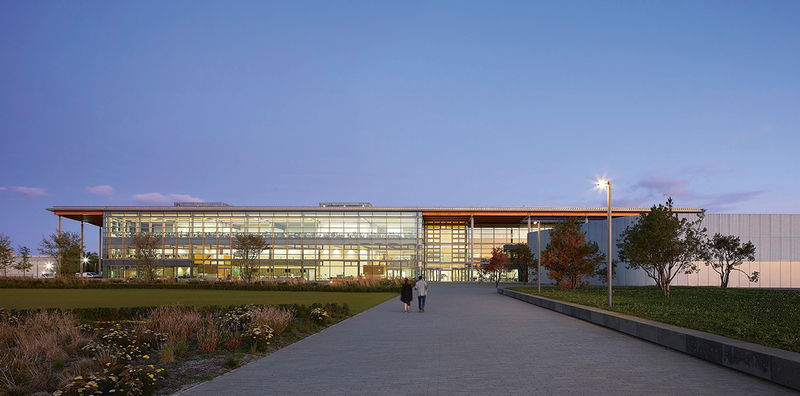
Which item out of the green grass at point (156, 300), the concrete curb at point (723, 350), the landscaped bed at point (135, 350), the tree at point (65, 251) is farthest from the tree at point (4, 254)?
the concrete curb at point (723, 350)

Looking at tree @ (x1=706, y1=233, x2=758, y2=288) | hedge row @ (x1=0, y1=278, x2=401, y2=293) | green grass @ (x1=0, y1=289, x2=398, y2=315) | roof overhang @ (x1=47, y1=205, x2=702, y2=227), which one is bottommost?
hedge row @ (x1=0, y1=278, x2=401, y2=293)

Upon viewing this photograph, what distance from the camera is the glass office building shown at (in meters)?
67.6

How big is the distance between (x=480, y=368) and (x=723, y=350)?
4.27 meters

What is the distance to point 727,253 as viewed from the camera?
39812 millimetres

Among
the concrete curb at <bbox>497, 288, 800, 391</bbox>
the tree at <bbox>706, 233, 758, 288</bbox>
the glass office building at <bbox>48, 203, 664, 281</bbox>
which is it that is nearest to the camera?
the concrete curb at <bbox>497, 288, 800, 391</bbox>

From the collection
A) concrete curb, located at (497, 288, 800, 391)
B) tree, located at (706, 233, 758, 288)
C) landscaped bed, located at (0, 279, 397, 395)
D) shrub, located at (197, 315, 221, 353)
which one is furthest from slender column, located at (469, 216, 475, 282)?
shrub, located at (197, 315, 221, 353)

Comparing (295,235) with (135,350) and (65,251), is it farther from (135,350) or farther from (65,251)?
(135,350)

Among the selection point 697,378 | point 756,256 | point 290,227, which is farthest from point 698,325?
point 290,227

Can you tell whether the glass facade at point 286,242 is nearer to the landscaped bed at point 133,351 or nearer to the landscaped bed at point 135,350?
the landscaped bed at point 135,350

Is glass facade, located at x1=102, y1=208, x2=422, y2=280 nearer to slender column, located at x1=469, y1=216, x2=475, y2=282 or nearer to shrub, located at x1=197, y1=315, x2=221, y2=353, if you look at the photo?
slender column, located at x1=469, y1=216, x2=475, y2=282

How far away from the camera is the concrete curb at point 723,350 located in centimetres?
739

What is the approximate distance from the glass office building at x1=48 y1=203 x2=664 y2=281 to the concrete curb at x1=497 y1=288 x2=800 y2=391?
53.8m

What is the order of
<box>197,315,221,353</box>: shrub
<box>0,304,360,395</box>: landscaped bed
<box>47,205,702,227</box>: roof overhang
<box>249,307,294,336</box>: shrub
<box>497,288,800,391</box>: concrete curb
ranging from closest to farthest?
<box>0,304,360,395</box>: landscaped bed → <box>497,288,800,391</box>: concrete curb → <box>197,315,221,353</box>: shrub → <box>249,307,294,336</box>: shrub → <box>47,205,702,227</box>: roof overhang

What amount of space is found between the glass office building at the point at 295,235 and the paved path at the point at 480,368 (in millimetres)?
53755
